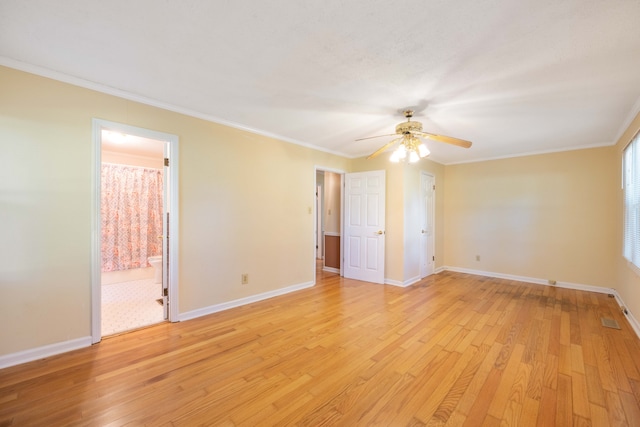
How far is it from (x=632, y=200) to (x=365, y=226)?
3416 mm

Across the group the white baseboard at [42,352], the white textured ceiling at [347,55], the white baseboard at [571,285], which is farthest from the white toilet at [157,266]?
the white baseboard at [571,285]

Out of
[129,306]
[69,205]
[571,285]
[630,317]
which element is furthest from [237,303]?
[571,285]

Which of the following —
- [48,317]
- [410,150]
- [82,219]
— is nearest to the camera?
[48,317]

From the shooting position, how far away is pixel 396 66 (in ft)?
6.70

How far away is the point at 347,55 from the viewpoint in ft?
6.31

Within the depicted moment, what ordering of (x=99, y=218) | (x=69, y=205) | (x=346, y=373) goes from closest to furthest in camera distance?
(x=346, y=373) → (x=69, y=205) → (x=99, y=218)

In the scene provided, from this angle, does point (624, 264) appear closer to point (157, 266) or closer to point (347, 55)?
point (347, 55)

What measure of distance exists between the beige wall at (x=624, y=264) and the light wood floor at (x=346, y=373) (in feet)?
0.93

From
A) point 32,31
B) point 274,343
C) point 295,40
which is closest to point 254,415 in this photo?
point 274,343

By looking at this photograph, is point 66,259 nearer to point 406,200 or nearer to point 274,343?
point 274,343

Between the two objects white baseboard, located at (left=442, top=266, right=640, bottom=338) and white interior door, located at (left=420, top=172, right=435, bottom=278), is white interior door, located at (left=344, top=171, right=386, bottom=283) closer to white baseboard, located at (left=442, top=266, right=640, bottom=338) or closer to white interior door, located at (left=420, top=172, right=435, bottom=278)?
white interior door, located at (left=420, top=172, right=435, bottom=278)

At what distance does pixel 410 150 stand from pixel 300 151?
1.91 metres

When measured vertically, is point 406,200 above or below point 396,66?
below

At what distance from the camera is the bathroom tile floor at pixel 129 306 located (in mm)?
2908
